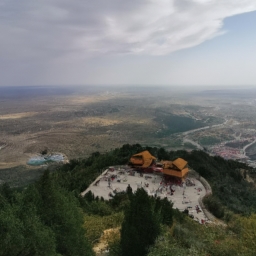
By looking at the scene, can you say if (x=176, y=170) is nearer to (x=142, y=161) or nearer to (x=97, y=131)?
(x=142, y=161)

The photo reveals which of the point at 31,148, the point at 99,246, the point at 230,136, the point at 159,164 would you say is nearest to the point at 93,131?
the point at 31,148

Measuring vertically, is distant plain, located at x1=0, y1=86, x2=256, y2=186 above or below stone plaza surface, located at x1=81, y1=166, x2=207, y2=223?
below

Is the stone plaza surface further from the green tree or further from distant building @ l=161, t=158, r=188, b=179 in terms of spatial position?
the green tree

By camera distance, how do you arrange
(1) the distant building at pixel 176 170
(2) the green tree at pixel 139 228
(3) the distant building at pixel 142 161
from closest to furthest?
(2) the green tree at pixel 139 228, (1) the distant building at pixel 176 170, (3) the distant building at pixel 142 161

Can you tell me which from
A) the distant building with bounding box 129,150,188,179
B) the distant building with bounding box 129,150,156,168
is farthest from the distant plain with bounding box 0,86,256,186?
the distant building with bounding box 129,150,188,179

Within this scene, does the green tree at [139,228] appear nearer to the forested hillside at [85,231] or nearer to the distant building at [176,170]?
the forested hillside at [85,231]

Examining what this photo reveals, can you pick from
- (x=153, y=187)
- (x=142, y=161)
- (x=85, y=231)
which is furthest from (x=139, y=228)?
(x=142, y=161)

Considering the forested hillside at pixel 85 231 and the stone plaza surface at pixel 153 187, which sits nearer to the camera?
the forested hillside at pixel 85 231

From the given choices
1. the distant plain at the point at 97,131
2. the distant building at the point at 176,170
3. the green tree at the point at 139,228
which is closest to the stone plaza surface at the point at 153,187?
the distant building at the point at 176,170
